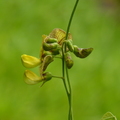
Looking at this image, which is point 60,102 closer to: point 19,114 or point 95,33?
point 19,114

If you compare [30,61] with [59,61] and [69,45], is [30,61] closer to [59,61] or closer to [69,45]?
[69,45]

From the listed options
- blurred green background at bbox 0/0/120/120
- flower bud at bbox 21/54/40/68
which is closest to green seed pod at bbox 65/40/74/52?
flower bud at bbox 21/54/40/68

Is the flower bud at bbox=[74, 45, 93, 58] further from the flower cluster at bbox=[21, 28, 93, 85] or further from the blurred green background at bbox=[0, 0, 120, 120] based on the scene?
the blurred green background at bbox=[0, 0, 120, 120]

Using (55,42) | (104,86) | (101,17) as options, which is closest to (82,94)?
(104,86)

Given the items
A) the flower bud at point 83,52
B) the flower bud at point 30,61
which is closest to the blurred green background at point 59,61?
the flower bud at point 30,61

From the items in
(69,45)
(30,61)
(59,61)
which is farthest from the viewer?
(59,61)

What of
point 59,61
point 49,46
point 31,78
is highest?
point 49,46

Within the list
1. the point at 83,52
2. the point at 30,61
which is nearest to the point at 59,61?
the point at 30,61

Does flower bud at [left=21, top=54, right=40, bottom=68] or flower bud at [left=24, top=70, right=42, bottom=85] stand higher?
flower bud at [left=21, top=54, right=40, bottom=68]
